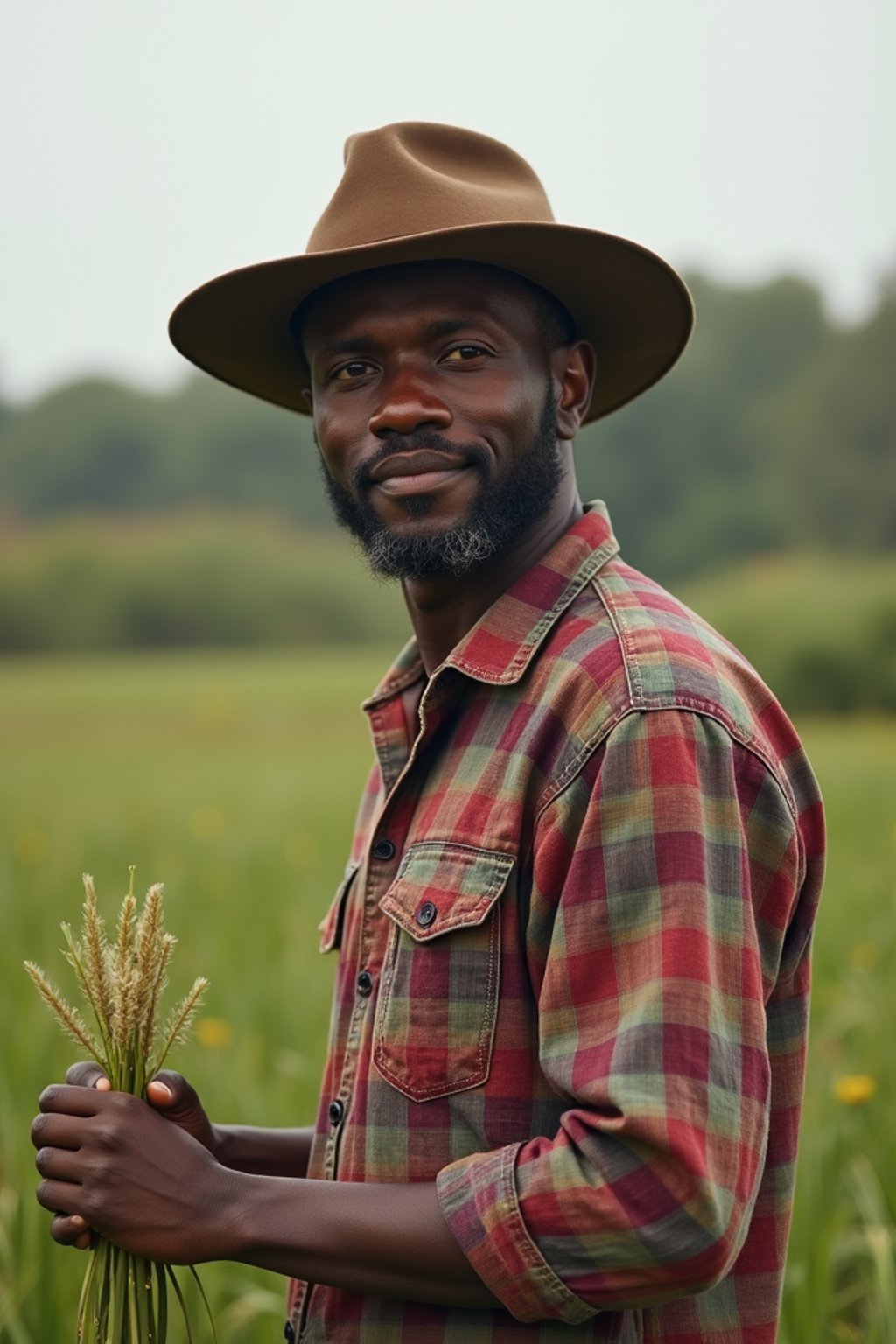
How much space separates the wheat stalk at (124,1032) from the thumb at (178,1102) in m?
0.02

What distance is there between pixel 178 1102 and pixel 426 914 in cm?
41

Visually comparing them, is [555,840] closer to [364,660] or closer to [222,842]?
[222,842]

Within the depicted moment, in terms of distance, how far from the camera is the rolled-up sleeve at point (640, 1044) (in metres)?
1.31

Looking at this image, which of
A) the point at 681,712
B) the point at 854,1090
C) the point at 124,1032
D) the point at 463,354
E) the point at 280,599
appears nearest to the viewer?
the point at 681,712

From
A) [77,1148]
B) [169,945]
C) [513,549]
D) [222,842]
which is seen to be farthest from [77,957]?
[222,842]

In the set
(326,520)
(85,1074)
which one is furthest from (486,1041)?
(326,520)

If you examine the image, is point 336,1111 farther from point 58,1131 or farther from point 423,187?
point 423,187

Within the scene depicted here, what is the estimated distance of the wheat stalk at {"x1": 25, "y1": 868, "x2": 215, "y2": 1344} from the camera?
5.40 feet

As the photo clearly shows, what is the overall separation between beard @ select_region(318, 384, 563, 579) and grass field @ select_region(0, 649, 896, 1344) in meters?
1.51

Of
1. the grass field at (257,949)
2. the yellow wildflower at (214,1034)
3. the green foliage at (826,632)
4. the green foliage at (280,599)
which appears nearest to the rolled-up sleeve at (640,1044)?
the grass field at (257,949)

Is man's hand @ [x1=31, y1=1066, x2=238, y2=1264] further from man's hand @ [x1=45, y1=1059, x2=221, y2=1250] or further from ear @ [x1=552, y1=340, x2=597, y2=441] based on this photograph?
ear @ [x1=552, y1=340, x2=597, y2=441]

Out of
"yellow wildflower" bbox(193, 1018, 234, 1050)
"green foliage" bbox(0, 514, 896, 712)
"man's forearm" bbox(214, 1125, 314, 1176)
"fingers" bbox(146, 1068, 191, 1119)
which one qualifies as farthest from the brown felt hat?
"green foliage" bbox(0, 514, 896, 712)

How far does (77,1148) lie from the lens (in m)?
1.54

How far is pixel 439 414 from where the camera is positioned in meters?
1.74
